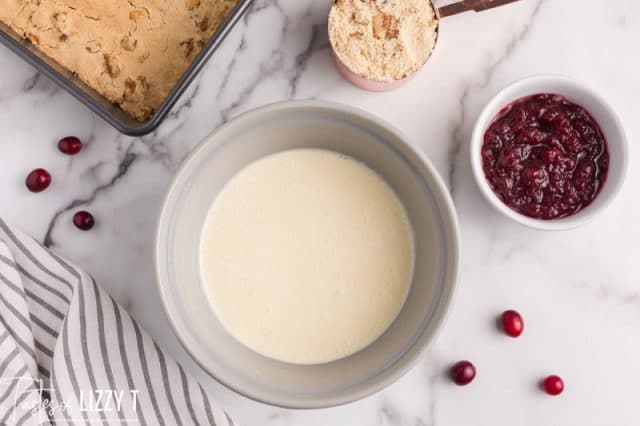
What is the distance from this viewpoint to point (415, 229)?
147 cm

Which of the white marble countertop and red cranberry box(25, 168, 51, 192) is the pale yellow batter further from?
red cranberry box(25, 168, 51, 192)

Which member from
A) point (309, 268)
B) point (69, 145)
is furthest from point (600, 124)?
point (69, 145)

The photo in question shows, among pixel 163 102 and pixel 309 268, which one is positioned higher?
pixel 163 102

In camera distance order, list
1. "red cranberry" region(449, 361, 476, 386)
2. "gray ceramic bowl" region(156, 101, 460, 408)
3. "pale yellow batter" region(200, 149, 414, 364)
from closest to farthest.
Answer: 1. "gray ceramic bowl" region(156, 101, 460, 408)
2. "pale yellow batter" region(200, 149, 414, 364)
3. "red cranberry" region(449, 361, 476, 386)

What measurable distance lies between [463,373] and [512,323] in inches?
5.9

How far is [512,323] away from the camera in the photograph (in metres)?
1.58

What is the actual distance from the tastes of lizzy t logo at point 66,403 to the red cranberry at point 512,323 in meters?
0.79

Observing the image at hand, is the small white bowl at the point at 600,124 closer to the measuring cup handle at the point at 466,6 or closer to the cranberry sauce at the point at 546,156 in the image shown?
the cranberry sauce at the point at 546,156

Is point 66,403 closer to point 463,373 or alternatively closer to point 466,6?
point 463,373

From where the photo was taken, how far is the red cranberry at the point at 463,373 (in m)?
1.57

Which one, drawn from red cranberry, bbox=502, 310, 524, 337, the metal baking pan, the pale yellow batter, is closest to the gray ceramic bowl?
the pale yellow batter

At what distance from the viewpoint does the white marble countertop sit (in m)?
1.61

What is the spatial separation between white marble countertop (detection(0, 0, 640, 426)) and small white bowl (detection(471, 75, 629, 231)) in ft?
0.36

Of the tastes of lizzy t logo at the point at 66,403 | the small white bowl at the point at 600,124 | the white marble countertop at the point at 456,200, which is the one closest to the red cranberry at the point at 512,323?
the white marble countertop at the point at 456,200
